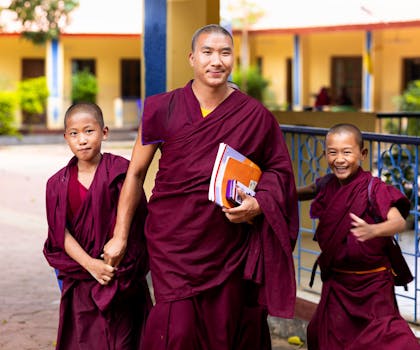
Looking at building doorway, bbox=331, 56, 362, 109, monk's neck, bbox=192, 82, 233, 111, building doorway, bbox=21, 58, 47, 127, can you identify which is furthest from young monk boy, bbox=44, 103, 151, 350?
building doorway, bbox=21, 58, 47, 127

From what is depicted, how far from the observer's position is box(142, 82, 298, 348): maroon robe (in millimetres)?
4086

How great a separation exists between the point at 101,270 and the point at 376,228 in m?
1.23

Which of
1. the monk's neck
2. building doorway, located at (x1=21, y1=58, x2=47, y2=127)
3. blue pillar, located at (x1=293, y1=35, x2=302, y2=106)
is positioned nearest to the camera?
the monk's neck

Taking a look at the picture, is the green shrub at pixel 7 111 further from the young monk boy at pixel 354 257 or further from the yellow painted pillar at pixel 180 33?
the young monk boy at pixel 354 257

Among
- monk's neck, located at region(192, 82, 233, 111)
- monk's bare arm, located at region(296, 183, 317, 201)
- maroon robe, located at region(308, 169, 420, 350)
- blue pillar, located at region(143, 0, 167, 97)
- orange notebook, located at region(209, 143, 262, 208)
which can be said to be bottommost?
maroon robe, located at region(308, 169, 420, 350)

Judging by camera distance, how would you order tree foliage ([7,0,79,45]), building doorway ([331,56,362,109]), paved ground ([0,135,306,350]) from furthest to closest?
building doorway ([331,56,362,109]) < tree foliage ([7,0,79,45]) < paved ground ([0,135,306,350])

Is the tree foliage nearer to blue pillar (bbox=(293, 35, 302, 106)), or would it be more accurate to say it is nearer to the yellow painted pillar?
blue pillar (bbox=(293, 35, 302, 106))

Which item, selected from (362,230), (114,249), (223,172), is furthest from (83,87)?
(223,172)

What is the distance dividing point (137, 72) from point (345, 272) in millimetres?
27170

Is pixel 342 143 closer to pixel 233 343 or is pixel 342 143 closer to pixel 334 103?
pixel 233 343

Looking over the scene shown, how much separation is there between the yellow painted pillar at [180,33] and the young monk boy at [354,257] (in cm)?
246

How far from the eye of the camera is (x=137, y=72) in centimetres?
3144

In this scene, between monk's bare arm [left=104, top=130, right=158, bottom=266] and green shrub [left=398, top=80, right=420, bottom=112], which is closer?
monk's bare arm [left=104, top=130, right=158, bottom=266]

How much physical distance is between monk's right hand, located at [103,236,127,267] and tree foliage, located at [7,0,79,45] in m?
21.2
